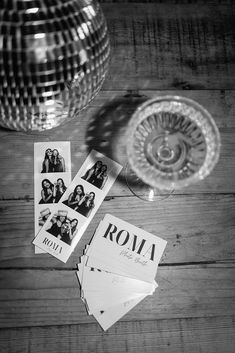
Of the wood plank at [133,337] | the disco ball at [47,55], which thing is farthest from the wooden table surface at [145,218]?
the disco ball at [47,55]

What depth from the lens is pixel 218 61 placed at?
1210 mm

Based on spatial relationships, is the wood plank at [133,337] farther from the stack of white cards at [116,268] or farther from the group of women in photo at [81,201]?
the group of women in photo at [81,201]

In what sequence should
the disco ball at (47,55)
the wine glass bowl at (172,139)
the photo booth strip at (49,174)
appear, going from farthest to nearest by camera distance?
the photo booth strip at (49,174), the wine glass bowl at (172,139), the disco ball at (47,55)

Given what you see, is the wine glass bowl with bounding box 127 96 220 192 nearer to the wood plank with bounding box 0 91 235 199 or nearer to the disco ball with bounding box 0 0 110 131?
the wood plank with bounding box 0 91 235 199

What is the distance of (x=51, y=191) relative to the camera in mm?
1090

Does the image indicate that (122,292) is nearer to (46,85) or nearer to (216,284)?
(216,284)

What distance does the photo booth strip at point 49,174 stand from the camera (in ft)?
3.54

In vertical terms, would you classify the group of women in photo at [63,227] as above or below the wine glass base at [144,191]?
below

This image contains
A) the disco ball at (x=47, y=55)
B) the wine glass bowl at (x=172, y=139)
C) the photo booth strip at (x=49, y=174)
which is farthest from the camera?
the photo booth strip at (x=49, y=174)

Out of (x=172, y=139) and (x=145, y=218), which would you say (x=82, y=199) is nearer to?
(x=145, y=218)

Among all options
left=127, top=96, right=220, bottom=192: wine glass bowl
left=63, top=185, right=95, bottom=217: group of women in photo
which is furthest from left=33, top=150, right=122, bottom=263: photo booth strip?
left=127, top=96, right=220, bottom=192: wine glass bowl

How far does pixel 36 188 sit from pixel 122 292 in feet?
1.12

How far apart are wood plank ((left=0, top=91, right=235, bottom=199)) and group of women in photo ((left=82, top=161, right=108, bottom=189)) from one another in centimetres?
3

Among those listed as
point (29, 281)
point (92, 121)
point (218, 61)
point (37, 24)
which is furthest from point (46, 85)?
point (218, 61)
